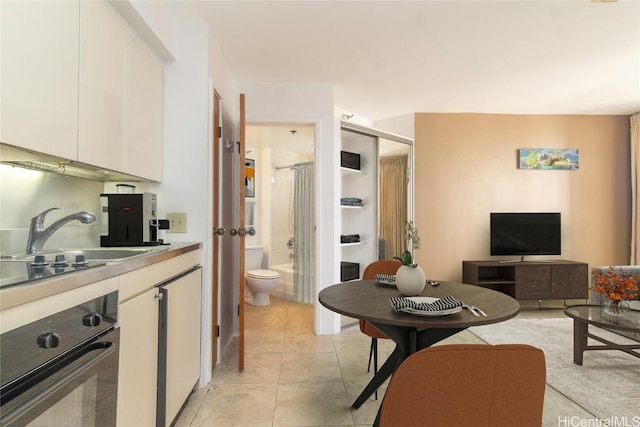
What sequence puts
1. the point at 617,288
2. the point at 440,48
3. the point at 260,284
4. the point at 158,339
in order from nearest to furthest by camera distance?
the point at 158,339, the point at 617,288, the point at 440,48, the point at 260,284

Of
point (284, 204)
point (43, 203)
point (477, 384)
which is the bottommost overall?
point (477, 384)

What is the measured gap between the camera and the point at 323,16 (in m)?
2.42

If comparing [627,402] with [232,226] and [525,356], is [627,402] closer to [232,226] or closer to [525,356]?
[525,356]

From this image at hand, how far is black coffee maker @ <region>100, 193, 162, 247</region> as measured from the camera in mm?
1972

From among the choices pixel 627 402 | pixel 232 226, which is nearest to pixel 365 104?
pixel 232 226

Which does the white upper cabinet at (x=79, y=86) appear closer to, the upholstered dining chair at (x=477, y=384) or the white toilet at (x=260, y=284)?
the upholstered dining chair at (x=477, y=384)

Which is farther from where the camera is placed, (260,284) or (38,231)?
(260,284)

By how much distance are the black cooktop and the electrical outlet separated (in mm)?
1105

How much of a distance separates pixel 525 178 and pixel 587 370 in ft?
9.37

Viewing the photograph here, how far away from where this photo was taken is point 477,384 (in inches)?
35.4

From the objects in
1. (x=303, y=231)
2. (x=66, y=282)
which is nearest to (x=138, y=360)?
(x=66, y=282)

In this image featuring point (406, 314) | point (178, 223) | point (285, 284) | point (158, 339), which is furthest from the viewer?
point (285, 284)

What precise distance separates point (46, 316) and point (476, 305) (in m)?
1.57

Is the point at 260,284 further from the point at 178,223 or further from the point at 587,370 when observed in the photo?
the point at 587,370
